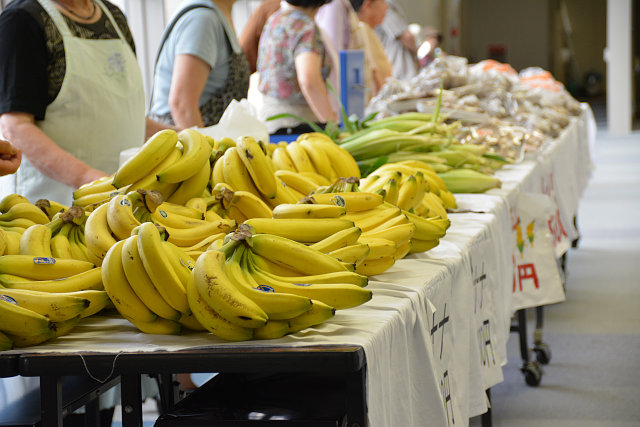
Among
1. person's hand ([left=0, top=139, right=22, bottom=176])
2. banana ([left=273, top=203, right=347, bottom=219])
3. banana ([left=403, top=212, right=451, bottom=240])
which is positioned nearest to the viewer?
banana ([left=273, top=203, right=347, bottom=219])

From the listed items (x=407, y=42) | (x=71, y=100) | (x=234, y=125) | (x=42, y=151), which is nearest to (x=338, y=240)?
(x=234, y=125)

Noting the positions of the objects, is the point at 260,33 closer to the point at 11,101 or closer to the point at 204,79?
the point at 204,79

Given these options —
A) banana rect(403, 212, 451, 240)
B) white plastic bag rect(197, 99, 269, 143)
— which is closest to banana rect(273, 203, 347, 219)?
banana rect(403, 212, 451, 240)

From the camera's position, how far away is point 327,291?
4.34 feet

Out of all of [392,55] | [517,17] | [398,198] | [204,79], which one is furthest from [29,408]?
[517,17]

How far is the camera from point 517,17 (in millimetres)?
27219

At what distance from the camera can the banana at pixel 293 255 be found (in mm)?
1373

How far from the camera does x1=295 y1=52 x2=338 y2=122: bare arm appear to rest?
3951 millimetres

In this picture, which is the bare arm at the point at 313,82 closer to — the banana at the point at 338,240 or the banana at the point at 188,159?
the banana at the point at 188,159

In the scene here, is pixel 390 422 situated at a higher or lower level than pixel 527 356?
higher

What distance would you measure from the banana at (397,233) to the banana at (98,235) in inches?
19.7

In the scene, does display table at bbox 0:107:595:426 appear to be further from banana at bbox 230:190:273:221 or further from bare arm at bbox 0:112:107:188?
bare arm at bbox 0:112:107:188

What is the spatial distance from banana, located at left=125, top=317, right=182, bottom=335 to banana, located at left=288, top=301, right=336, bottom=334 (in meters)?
0.18

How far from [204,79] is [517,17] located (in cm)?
2552
